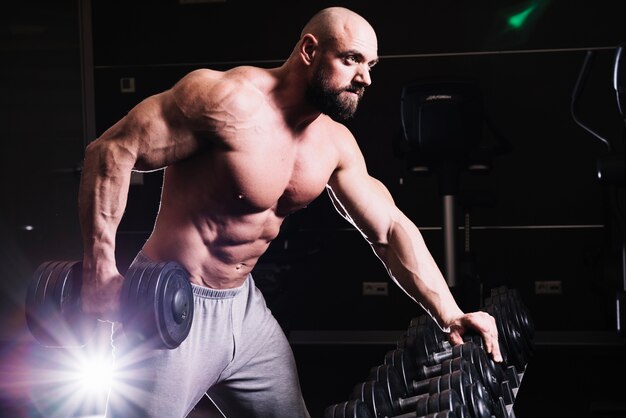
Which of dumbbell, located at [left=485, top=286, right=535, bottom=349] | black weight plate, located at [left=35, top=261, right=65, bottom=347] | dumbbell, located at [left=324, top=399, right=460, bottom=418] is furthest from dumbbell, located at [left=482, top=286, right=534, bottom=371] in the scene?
black weight plate, located at [left=35, top=261, right=65, bottom=347]

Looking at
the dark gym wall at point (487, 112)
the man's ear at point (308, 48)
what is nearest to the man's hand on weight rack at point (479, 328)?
the man's ear at point (308, 48)

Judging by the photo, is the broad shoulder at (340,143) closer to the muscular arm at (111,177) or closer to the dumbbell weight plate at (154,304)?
the muscular arm at (111,177)

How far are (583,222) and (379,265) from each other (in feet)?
4.24

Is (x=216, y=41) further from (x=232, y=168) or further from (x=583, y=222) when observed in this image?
(x=232, y=168)

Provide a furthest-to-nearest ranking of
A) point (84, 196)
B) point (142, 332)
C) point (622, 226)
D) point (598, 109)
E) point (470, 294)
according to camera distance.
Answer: point (598, 109) < point (470, 294) < point (622, 226) < point (84, 196) < point (142, 332)

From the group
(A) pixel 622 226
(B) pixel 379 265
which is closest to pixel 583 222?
(B) pixel 379 265

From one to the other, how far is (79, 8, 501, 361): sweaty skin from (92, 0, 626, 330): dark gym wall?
9.45 feet

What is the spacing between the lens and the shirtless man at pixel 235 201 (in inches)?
80.4

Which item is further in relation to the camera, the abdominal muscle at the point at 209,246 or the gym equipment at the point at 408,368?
the gym equipment at the point at 408,368

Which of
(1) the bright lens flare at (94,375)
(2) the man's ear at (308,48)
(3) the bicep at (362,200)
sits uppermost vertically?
(2) the man's ear at (308,48)

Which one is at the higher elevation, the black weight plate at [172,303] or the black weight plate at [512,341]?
the black weight plate at [172,303]

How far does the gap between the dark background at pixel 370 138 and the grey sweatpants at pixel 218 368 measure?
2620 mm

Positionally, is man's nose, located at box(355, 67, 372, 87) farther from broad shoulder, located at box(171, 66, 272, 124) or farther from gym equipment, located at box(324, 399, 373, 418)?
gym equipment, located at box(324, 399, 373, 418)

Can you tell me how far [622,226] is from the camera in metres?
3.66
